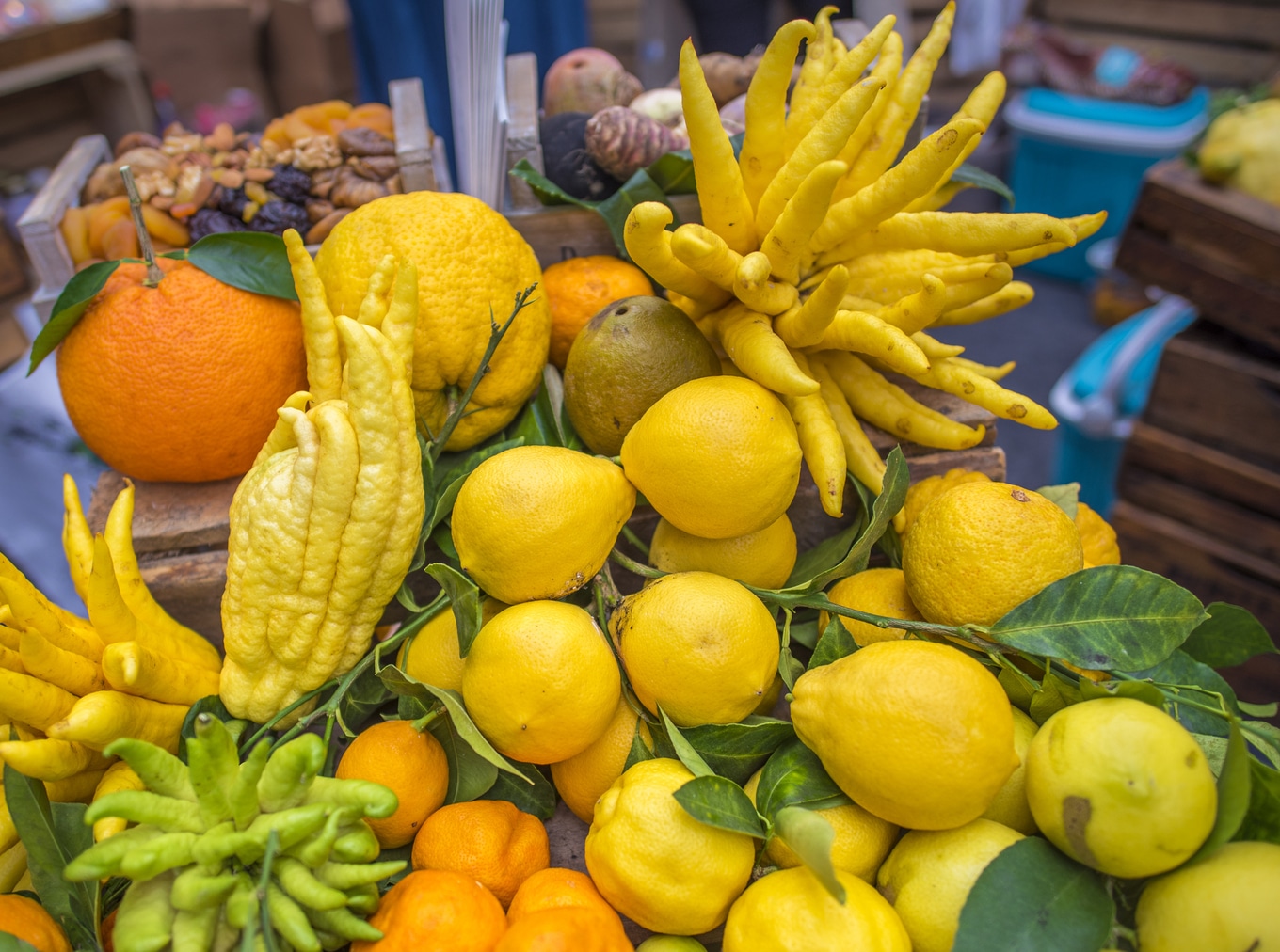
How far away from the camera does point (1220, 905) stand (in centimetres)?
63

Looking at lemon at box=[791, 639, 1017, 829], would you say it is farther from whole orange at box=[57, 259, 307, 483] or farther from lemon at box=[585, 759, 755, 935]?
whole orange at box=[57, 259, 307, 483]

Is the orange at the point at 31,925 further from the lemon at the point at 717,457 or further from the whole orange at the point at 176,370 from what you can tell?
the lemon at the point at 717,457

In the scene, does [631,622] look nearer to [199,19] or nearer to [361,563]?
[361,563]

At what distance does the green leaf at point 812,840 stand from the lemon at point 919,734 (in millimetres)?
76

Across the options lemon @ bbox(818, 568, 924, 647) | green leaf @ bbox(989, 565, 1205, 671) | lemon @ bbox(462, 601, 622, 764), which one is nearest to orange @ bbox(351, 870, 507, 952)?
lemon @ bbox(462, 601, 622, 764)

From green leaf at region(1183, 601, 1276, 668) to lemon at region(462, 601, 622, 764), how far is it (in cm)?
71

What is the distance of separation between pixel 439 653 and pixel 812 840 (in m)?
0.45

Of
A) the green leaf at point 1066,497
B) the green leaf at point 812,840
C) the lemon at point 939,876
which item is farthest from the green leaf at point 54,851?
the green leaf at point 1066,497

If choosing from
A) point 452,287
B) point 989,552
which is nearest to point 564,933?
point 989,552

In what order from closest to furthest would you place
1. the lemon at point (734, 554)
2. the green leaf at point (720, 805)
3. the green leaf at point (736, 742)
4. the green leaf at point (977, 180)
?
the green leaf at point (720, 805) → the green leaf at point (736, 742) → the lemon at point (734, 554) → the green leaf at point (977, 180)

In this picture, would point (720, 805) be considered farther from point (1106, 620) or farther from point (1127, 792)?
point (1106, 620)

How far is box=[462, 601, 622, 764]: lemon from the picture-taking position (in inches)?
30.3

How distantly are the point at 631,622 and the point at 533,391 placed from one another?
0.43 meters

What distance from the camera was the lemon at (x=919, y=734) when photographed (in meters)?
0.69
